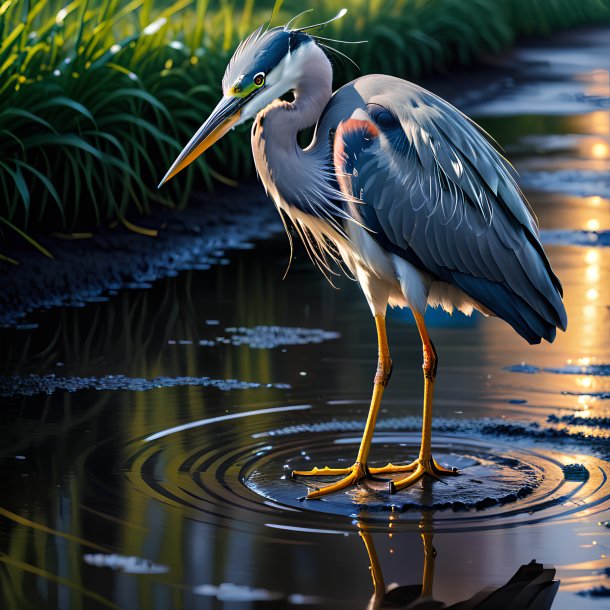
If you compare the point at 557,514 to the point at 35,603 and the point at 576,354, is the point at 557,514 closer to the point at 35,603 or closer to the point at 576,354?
the point at 35,603

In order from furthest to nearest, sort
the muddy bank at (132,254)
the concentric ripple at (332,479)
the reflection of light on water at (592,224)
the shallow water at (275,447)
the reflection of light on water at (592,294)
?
the reflection of light on water at (592,224) → the reflection of light on water at (592,294) → the muddy bank at (132,254) → the concentric ripple at (332,479) → the shallow water at (275,447)

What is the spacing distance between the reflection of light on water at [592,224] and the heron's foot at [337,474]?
513 centimetres

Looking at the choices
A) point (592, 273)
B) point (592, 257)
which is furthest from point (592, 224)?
point (592, 273)

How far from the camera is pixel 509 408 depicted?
21.7 ft

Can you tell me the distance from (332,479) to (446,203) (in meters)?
1.09

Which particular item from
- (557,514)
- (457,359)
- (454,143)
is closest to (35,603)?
(557,514)

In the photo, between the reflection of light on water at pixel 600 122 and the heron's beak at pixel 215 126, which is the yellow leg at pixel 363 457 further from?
the reflection of light on water at pixel 600 122

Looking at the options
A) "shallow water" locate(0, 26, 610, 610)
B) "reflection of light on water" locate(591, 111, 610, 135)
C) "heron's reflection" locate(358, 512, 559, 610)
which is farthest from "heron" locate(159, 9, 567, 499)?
"reflection of light on water" locate(591, 111, 610, 135)

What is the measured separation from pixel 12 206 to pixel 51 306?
63 cm

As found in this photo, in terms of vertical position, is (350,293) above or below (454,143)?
below

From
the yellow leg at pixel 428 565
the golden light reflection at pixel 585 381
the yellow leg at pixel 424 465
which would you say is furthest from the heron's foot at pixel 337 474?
the golden light reflection at pixel 585 381

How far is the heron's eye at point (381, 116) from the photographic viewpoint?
5.71 meters

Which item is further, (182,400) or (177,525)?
(182,400)

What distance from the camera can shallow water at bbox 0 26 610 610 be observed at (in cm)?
469
